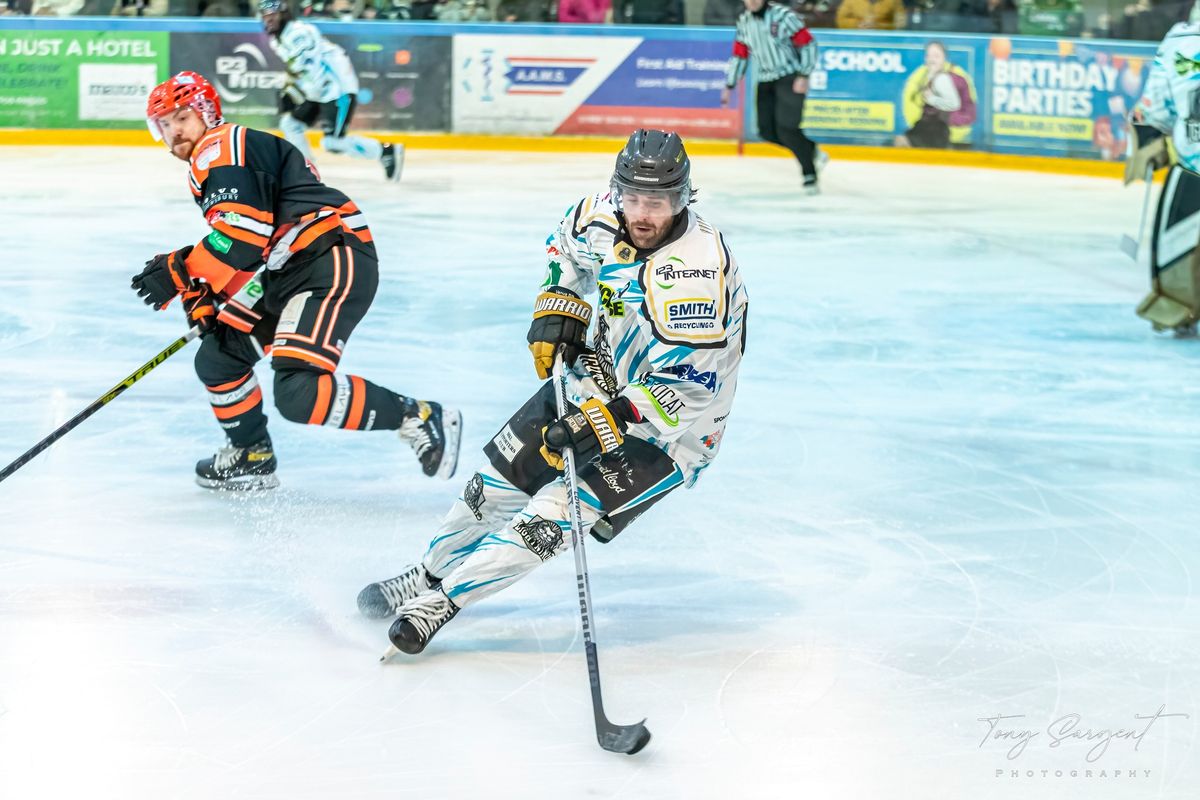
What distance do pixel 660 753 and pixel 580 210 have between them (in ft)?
3.67

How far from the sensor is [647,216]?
2902mm

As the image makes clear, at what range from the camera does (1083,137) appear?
422 inches

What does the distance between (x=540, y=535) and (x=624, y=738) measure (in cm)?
48

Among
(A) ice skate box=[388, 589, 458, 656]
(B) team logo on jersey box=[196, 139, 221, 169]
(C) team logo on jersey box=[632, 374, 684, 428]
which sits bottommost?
(A) ice skate box=[388, 589, 458, 656]

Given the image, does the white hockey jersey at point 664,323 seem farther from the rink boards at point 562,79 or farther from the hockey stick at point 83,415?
the rink boards at point 562,79

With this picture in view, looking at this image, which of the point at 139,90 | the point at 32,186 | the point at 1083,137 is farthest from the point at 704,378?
the point at 139,90

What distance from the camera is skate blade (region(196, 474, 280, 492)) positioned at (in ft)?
13.7

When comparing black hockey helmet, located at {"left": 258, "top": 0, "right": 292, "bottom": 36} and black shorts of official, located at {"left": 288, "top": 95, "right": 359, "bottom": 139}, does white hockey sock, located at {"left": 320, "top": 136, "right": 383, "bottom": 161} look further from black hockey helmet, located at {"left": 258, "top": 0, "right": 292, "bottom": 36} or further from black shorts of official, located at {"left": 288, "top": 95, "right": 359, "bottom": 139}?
black hockey helmet, located at {"left": 258, "top": 0, "right": 292, "bottom": 36}

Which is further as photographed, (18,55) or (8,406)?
(18,55)

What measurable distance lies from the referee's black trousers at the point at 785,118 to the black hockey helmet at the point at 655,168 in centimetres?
694

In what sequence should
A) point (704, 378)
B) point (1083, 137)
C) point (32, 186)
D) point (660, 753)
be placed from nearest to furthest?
point (660, 753) < point (704, 378) < point (32, 186) < point (1083, 137)

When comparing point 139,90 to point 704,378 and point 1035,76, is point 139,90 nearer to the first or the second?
point 1035,76

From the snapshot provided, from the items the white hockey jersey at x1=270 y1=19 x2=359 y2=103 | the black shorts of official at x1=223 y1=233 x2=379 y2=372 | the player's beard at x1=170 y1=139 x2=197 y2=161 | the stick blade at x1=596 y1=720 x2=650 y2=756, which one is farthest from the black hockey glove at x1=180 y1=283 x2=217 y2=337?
the white hockey jersey at x1=270 y1=19 x2=359 y2=103

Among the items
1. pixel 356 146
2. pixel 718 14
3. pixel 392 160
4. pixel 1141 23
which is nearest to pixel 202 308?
pixel 392 160
